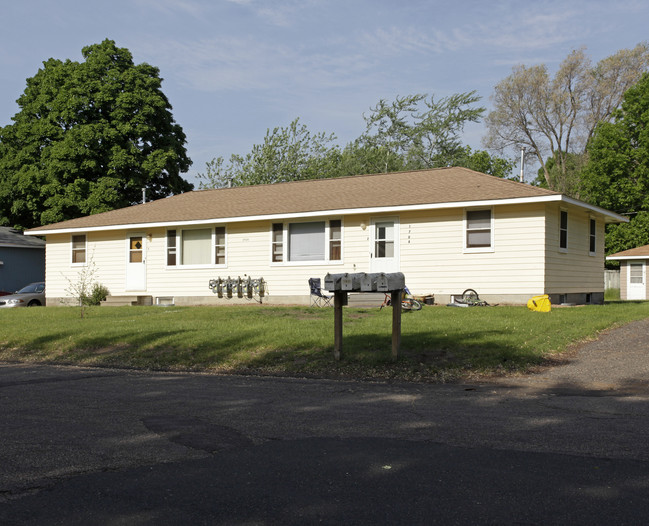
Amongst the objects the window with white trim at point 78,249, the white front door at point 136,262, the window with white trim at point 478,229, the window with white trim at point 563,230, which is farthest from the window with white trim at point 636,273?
the window with white trim at point 78,249

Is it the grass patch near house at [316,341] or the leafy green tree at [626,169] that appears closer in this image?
the grass patch near house at [316,341]

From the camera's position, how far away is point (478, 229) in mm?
21000

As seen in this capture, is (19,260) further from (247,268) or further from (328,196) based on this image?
(328,196)

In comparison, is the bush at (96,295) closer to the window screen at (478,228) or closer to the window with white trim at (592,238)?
the window screen at (478,228)

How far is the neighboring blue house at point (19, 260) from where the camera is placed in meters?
37.6

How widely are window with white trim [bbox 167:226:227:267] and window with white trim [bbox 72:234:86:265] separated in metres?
4.26

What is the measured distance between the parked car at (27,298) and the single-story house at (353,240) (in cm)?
153

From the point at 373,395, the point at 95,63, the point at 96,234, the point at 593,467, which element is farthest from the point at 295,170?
the point at 593,467

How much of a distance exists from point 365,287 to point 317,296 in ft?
41.2

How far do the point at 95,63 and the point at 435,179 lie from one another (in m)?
25.0

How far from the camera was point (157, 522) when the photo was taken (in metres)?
4.01

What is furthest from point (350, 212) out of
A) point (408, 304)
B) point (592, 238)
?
point (592, 238)

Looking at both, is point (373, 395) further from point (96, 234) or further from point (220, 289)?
point (96, 234)

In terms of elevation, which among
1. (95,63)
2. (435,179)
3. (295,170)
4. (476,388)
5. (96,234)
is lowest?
(476,388)
